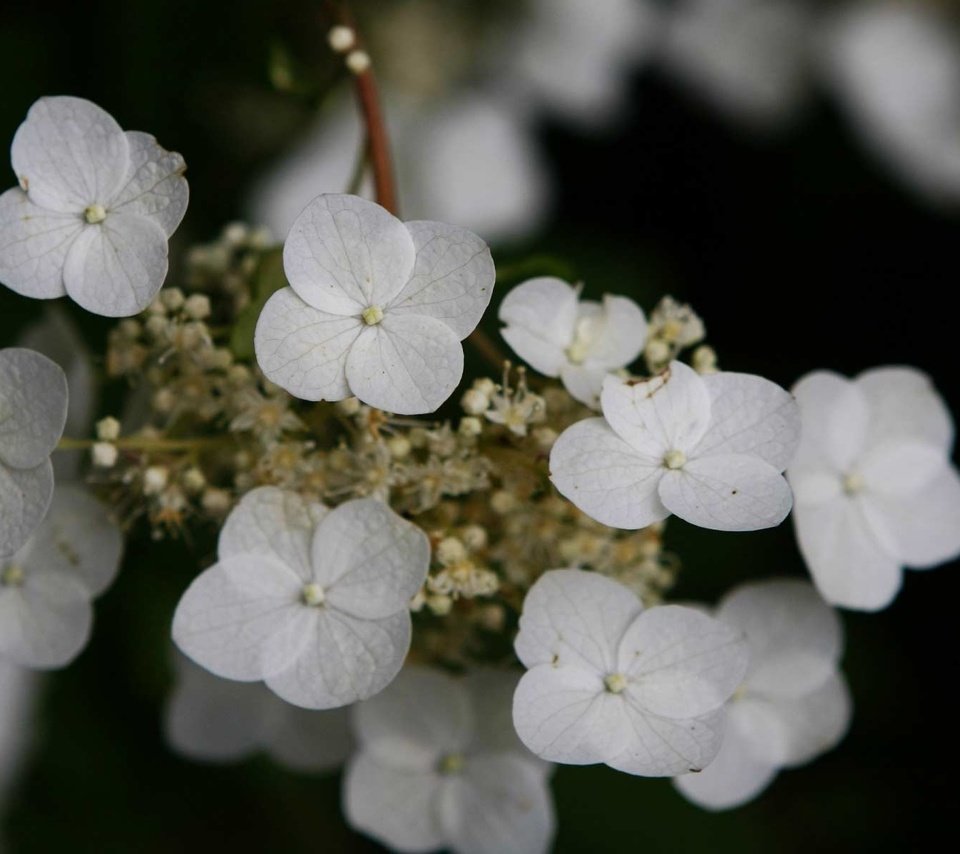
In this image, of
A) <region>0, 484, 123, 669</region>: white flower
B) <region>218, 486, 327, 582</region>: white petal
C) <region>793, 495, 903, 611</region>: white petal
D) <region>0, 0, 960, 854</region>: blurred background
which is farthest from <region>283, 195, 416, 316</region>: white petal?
<region>0, 0, 960, 854</region>: blurred background

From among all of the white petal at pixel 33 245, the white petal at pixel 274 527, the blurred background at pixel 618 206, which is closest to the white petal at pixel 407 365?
the white petal at pixel 274 527

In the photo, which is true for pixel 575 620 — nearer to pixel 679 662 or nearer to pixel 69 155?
pixel 679 662

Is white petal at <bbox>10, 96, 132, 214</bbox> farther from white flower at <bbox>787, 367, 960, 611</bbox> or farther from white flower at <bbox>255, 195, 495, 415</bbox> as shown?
white flower at <bbox>787, 367, 960, 611</bbox>

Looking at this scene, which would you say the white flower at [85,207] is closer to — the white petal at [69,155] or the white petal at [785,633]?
the white petal at [69,155]

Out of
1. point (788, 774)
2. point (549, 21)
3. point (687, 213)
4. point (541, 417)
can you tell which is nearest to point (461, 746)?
point (541, 417)

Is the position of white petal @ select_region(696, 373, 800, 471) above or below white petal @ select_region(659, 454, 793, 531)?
above

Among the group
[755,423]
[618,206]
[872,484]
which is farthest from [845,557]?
[618,206]

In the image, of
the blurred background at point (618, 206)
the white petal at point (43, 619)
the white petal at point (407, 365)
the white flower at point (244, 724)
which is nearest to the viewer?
the white petal at point (407, 365)
